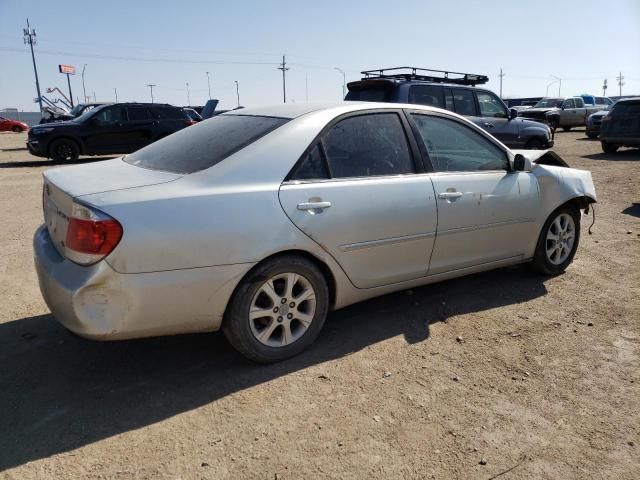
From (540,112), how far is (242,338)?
2401 cm

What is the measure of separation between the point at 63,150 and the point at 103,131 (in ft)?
3.99

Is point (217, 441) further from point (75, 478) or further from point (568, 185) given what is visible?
point (568, 185)

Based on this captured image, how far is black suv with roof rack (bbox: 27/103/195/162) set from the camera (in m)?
14.5

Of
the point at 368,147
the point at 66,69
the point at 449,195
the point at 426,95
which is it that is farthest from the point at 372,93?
the point at 66,69

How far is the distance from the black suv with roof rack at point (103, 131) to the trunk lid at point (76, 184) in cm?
1250

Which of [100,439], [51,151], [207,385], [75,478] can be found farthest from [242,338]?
[51,151]

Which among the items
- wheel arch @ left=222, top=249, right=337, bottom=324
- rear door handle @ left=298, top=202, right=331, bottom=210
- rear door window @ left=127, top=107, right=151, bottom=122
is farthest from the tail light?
rear door window @ left=127, top=107, right=151, bottom=122

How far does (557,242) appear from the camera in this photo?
15.6ft

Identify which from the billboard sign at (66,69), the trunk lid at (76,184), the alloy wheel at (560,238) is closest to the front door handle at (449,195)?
the alloy wheel at (560,238)

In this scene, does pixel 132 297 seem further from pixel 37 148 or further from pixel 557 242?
pixel 37 148

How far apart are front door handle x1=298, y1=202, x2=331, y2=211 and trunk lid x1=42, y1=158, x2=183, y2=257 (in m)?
0.73

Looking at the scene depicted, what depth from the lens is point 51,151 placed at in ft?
47.8

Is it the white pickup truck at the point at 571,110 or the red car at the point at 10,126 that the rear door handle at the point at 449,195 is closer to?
the white pickup truck at the point at 571,110

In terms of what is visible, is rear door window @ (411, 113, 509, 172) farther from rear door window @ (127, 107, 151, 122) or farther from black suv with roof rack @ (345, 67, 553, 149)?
rear door window @ (127, 107, 151, 122)
